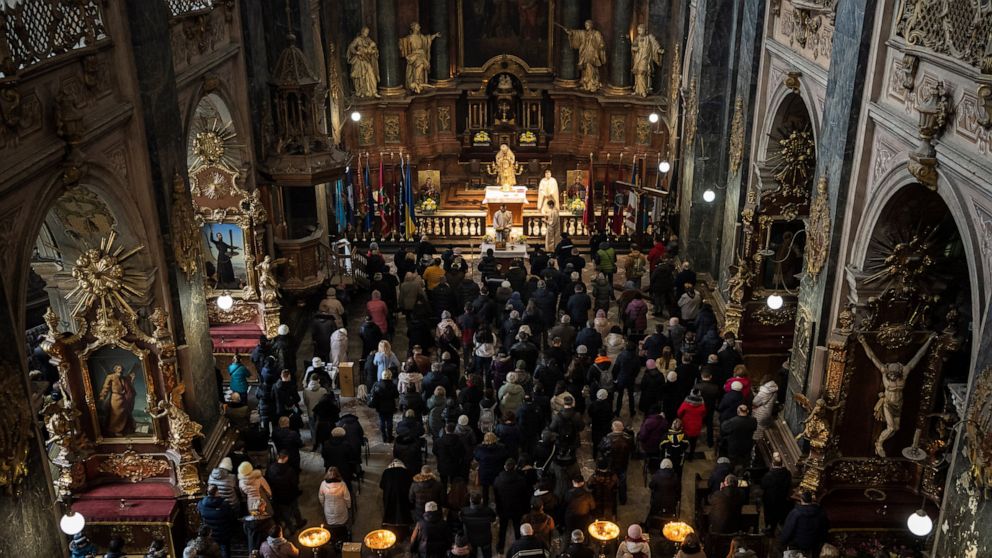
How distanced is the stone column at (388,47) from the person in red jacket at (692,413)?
50.8 ft

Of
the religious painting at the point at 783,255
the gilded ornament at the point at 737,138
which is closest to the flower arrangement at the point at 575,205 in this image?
the gilded ornament at the point at 737,138

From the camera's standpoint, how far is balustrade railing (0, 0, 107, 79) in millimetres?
8938

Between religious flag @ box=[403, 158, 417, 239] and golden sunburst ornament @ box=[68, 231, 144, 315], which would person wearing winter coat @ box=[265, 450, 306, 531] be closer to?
golden sunburst ornament @ box=[68, 231, 144, 315]

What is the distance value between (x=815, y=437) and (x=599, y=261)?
24.2 ft

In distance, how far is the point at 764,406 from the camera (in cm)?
1421

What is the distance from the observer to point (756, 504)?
13.1 meters

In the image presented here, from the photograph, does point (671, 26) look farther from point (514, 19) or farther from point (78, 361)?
point (78, 361)

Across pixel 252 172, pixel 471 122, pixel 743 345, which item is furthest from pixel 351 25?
pixel 743 345

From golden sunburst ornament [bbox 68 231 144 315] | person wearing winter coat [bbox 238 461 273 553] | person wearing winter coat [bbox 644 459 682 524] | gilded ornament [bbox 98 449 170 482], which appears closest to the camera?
golden sunburst ornament [bbox 68 231 144 315]

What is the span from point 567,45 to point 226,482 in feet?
60.0

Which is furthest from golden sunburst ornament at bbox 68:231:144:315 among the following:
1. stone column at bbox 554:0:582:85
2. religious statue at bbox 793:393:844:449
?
stone column at bbox 554:0:582:85

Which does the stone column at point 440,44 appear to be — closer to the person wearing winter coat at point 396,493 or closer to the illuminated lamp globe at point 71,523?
the person wearing winter coat at point 396,493

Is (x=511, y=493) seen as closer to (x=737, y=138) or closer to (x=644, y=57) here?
(x=737, y=138)

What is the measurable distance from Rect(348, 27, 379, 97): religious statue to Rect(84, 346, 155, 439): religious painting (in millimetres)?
14884
